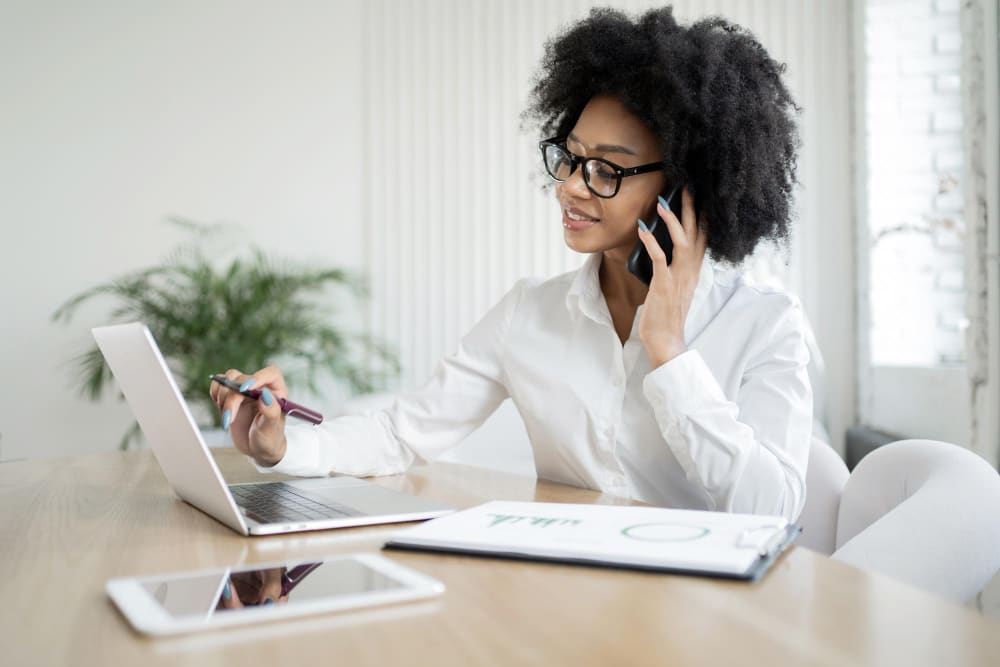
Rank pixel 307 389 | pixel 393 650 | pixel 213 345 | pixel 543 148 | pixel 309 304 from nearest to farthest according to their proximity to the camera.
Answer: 1. pixel 393 650
2. pixel 543 148
3. pixel 213 345
4. pixel 309 304
5. pixel 307 389

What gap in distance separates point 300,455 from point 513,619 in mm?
756

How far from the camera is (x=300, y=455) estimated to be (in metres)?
1.33

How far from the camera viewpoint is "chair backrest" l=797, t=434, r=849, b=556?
1432 millimetres

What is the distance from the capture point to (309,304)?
404 cm

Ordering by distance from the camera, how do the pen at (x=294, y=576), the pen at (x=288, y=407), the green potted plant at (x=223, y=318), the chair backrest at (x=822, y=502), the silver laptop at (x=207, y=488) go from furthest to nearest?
the green potted plant at (x=223, y=318)
the chair backrest at (x=822, y=502)
the pen at (x=288, y=407)
the silver laptop at (x=207, y=488)
the pen at (x=294, y=576)

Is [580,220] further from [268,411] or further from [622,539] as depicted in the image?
[622,539]

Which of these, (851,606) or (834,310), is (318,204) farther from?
(851,606)

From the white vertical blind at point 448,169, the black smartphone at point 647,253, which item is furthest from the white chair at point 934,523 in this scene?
the white vertical blind at point 448,169

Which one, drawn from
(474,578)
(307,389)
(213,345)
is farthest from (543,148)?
(307,389)

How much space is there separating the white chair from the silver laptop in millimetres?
457

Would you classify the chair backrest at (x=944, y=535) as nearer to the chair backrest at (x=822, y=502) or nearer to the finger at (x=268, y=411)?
the chair backrest at (x=822, y=502)

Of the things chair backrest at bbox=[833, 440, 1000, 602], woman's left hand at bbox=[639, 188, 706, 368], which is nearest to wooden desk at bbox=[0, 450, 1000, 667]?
chair backrest at bbox=[833, 440, 1000, 602]

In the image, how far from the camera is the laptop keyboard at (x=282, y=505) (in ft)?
3.27

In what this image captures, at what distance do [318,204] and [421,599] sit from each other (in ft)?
12.9
